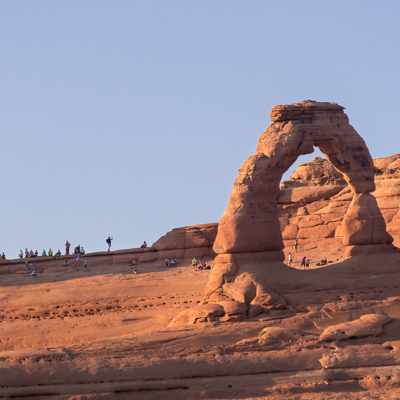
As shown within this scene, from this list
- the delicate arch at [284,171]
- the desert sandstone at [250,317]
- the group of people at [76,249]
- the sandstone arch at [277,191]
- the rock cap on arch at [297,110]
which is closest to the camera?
the desert sandstone at [250,317]

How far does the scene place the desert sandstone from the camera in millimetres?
18500

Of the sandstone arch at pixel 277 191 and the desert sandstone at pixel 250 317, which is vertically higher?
the sandstone arch at pixel 277 191

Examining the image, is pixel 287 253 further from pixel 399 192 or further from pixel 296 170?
pixel 296 170

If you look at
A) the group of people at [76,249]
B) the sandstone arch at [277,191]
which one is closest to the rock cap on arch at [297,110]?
the sandstone arch at [277,191]

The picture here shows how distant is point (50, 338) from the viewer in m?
26.4

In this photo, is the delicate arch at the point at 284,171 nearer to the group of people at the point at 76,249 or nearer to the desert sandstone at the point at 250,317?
the desert sandstone at the point at 250,317

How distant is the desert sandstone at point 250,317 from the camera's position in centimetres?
1850

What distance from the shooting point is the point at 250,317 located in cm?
2238

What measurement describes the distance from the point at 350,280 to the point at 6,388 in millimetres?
11530

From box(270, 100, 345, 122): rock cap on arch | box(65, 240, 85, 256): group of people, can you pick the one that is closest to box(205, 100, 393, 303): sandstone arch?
box(270, 100, 345, 122): rock cap on arch

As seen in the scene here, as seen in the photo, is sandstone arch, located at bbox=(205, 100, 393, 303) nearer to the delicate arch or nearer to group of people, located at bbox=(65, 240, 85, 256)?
the delicate arch

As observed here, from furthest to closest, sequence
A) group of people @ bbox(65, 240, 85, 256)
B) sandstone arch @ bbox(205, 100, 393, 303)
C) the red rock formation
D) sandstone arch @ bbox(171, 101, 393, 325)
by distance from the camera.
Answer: group of people @ bbox(65, 240, 85, 256)
sandstone arch @ bbox(205, 100, 393, 303)
the red rock formation
sandstone arch @ bbox(171, 101, 393, 325)

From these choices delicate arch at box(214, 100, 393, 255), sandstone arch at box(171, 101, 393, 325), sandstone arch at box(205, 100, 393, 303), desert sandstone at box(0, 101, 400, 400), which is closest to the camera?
desert sandstone at box(0, 101, 400, 400)

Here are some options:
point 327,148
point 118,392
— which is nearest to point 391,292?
point 327,148
